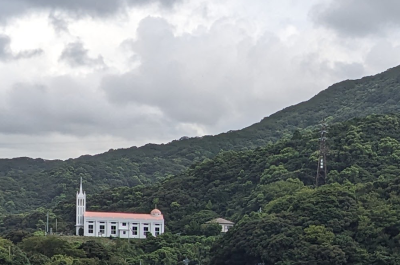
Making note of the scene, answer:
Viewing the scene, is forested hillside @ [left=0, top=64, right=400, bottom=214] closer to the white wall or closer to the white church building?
the white church building

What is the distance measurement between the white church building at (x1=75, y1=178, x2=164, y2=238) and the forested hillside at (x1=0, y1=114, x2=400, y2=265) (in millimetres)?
3581

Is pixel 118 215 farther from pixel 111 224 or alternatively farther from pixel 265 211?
pixel 265 211

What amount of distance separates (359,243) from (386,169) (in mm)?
25097

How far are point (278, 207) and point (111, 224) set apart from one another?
57.1 feet

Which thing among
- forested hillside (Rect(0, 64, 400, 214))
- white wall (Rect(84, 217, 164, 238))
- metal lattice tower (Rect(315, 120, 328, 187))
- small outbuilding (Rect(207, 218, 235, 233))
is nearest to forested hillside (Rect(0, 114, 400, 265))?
metal lattice tower (Rect(315, 120, 328, 187))

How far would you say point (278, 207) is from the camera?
94.5 m

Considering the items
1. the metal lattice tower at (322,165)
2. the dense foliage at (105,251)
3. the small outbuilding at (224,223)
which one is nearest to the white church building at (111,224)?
the dense foliage at (105,251)

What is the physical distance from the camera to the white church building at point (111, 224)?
9756 cm

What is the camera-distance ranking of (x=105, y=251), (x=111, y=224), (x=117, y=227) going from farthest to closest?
1. (x=117, y=227)
2. (x=111, y=224)
3. (x=105, y=251)

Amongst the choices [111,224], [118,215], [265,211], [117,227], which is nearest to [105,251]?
[111,224]

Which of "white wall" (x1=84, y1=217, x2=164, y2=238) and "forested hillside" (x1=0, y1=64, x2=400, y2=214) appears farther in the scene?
"forested hillside" (x1=0, y1=64, x2=400, y2=214)

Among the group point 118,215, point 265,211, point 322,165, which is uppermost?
point 322,165

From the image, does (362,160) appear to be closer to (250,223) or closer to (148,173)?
(250,223)

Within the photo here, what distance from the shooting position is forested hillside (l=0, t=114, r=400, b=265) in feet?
265
